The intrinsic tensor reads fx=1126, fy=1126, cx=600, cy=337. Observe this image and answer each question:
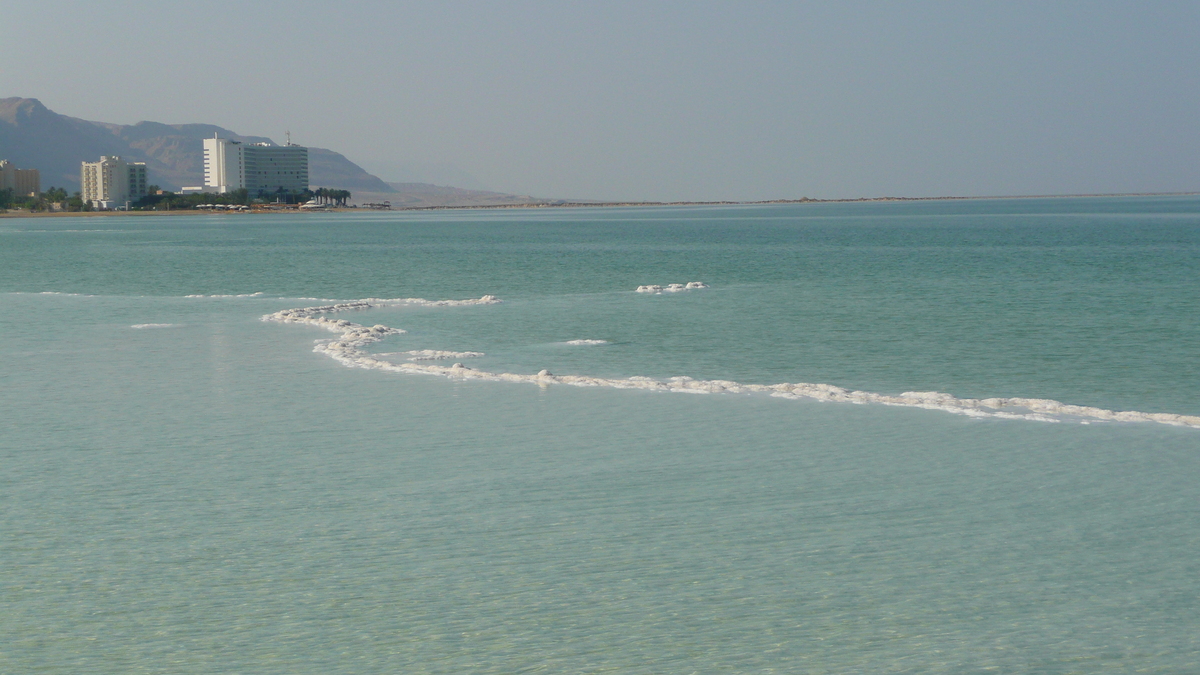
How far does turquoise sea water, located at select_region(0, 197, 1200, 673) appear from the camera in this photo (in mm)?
9508

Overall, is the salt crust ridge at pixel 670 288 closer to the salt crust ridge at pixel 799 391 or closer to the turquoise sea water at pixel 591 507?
the turquoise sea water at pixel 591 507

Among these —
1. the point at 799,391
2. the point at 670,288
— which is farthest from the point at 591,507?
the point at 670,288

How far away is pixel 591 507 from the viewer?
43.8 feet

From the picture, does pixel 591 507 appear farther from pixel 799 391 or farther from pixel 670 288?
pixel 670 288

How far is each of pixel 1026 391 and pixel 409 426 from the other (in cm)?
1188

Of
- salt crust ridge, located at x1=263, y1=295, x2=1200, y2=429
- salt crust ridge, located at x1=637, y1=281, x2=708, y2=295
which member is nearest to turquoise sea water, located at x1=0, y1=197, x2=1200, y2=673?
→ salt crust ridge, located at x1=263, y1=295, x2=1200, y2=429

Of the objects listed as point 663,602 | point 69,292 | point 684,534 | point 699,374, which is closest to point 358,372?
point 699,374

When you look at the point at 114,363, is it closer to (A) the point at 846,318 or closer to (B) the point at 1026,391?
(B) the point at 1026,391

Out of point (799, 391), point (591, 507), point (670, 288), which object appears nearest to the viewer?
point (591, 507)

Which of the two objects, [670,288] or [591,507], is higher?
[670,288]

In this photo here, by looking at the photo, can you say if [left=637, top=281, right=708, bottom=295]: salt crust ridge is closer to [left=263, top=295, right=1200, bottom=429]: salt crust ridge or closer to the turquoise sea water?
the turquoise sea water

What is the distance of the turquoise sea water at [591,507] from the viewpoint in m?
9.51

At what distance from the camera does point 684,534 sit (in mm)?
12281

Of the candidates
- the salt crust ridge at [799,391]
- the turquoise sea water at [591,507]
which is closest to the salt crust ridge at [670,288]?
the turquoise sea water at [591,507]
